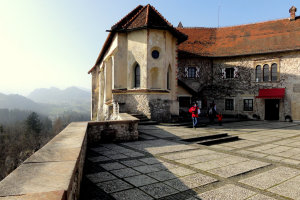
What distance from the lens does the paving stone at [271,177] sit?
14.5ft

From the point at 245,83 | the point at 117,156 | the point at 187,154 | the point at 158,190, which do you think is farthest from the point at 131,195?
the point at 245,83

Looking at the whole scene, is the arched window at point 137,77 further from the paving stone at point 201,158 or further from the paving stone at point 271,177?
the paving stone at point 271,177

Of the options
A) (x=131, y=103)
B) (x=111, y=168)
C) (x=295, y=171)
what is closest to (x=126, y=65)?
(x=131, y=103)

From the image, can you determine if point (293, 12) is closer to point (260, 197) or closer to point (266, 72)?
point (266, 72)

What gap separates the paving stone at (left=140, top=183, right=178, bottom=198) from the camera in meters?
3.82

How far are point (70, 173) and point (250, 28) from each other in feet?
88.7

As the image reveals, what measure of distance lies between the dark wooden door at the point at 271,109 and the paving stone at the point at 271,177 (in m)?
18.5

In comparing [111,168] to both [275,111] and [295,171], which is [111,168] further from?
[275,111]

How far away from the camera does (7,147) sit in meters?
64.6

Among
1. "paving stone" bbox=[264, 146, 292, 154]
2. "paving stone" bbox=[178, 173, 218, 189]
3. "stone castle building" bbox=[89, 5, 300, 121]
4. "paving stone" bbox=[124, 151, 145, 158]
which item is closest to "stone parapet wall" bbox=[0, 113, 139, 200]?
→ "paving stone" bbox=[178, 173, 218, 189]

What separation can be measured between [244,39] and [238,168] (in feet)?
71.6

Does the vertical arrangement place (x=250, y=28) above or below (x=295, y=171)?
above

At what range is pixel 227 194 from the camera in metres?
3.86

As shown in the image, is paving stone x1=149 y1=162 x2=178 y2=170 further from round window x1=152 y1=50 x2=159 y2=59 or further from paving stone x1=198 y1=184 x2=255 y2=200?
round window x1=152 y1=50 x2=159 y2=59
